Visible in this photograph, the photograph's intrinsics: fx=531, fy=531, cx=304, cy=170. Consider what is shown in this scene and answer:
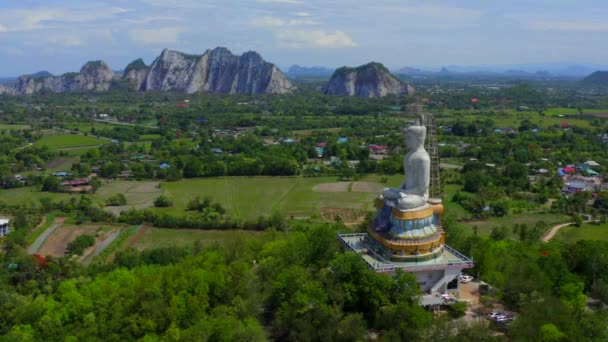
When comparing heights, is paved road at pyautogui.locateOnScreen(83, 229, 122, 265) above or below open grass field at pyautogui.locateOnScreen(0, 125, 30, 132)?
below

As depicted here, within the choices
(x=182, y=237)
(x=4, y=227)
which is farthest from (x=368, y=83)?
(x=4, y=227)

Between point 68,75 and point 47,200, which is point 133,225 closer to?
point 47,200

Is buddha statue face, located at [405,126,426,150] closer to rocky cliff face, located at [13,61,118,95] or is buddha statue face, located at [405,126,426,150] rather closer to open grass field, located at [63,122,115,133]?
open grass field, located at [63,122,115,133]

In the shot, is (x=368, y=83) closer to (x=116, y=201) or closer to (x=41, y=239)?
(x=116, y=201)

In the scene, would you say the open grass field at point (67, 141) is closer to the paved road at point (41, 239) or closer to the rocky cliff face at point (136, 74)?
the paved road at point (41, 239)

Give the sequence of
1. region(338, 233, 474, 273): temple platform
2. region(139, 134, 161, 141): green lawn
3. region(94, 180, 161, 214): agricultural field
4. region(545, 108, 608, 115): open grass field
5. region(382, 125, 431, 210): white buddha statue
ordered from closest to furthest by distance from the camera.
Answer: region(338, 233, 474, 273): temple platform
region(382, 125, 431, 210): white buddha statue
region(94, 180, 161, 214): agricultural field
region(139, 134, 161, 141): green lawn
region(545, 108, 608, 115): open grass field

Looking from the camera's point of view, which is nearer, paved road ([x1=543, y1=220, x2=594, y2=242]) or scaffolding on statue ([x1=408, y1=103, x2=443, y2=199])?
scaffolding on statue ([x1=408, y1=103, x2=443, y2=199])

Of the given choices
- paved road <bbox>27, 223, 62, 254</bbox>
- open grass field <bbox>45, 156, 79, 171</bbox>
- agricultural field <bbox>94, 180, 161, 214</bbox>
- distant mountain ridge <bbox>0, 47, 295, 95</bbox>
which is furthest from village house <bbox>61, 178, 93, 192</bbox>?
distant mountain ridge <bbox>0, 47, 295, 95</bbox>
